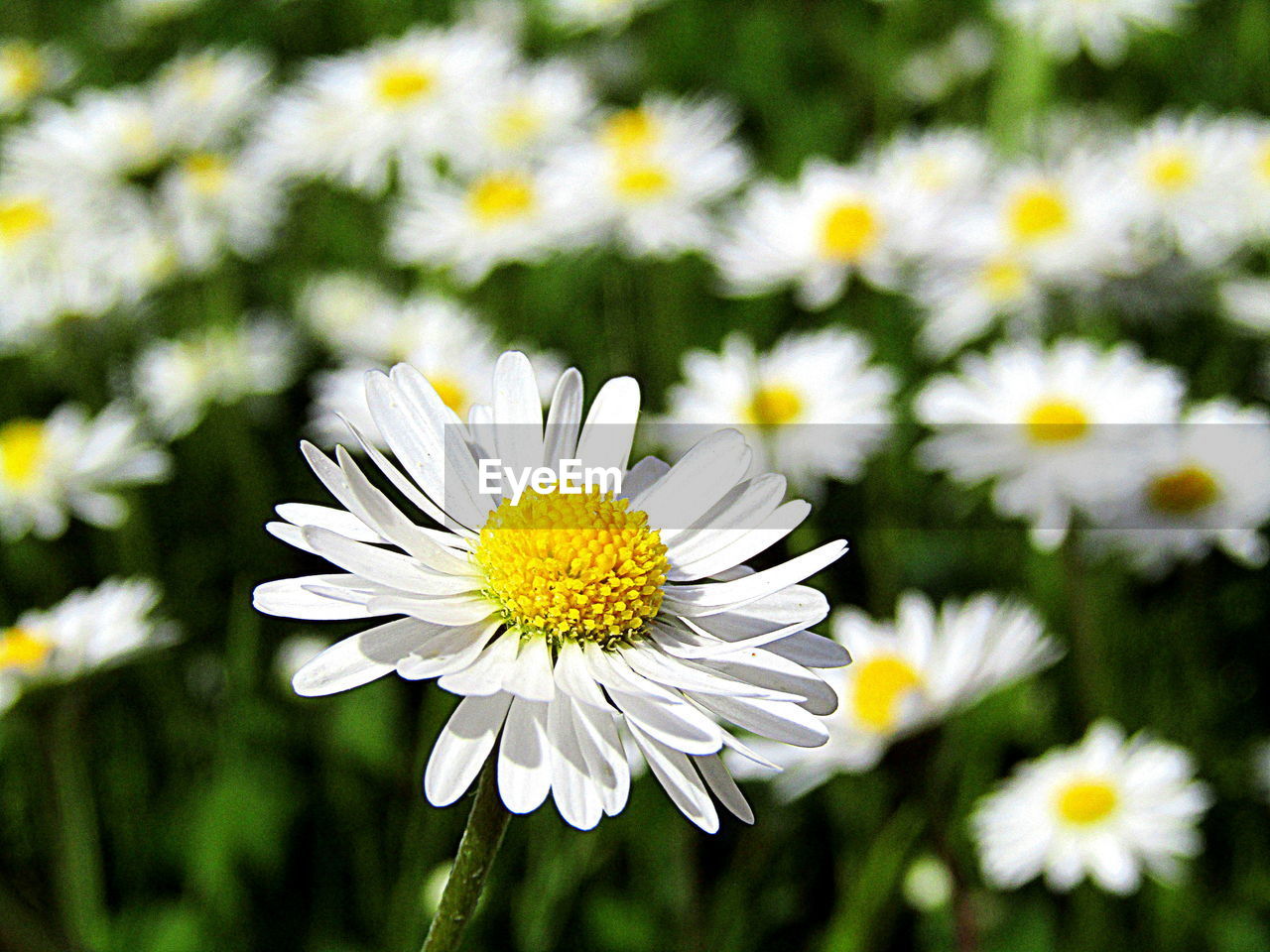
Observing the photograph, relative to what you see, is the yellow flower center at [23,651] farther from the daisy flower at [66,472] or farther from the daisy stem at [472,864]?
the daisy stem at [472,864]

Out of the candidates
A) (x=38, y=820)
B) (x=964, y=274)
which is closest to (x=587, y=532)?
(x=38, y=820)

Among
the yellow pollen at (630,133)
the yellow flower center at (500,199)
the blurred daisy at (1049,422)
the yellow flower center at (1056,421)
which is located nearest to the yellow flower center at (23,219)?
the yellow flower center at (500,199)

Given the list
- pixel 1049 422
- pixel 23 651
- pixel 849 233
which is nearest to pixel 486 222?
pixel 849 233

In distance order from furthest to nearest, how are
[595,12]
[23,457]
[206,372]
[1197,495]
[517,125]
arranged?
[595,12] → [517,125] → [206,372] → [23,457] → [1197,495]

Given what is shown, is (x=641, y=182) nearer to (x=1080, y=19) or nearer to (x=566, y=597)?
(x=1080, y=19)

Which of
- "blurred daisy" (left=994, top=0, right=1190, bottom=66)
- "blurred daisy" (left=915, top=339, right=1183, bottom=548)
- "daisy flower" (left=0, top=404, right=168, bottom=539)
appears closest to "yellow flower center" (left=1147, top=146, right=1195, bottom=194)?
"blurred daisy" (left=994, top=0, right=1190, bottom=66)

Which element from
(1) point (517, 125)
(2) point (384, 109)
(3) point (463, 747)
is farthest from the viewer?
(1) point (517, 125)
